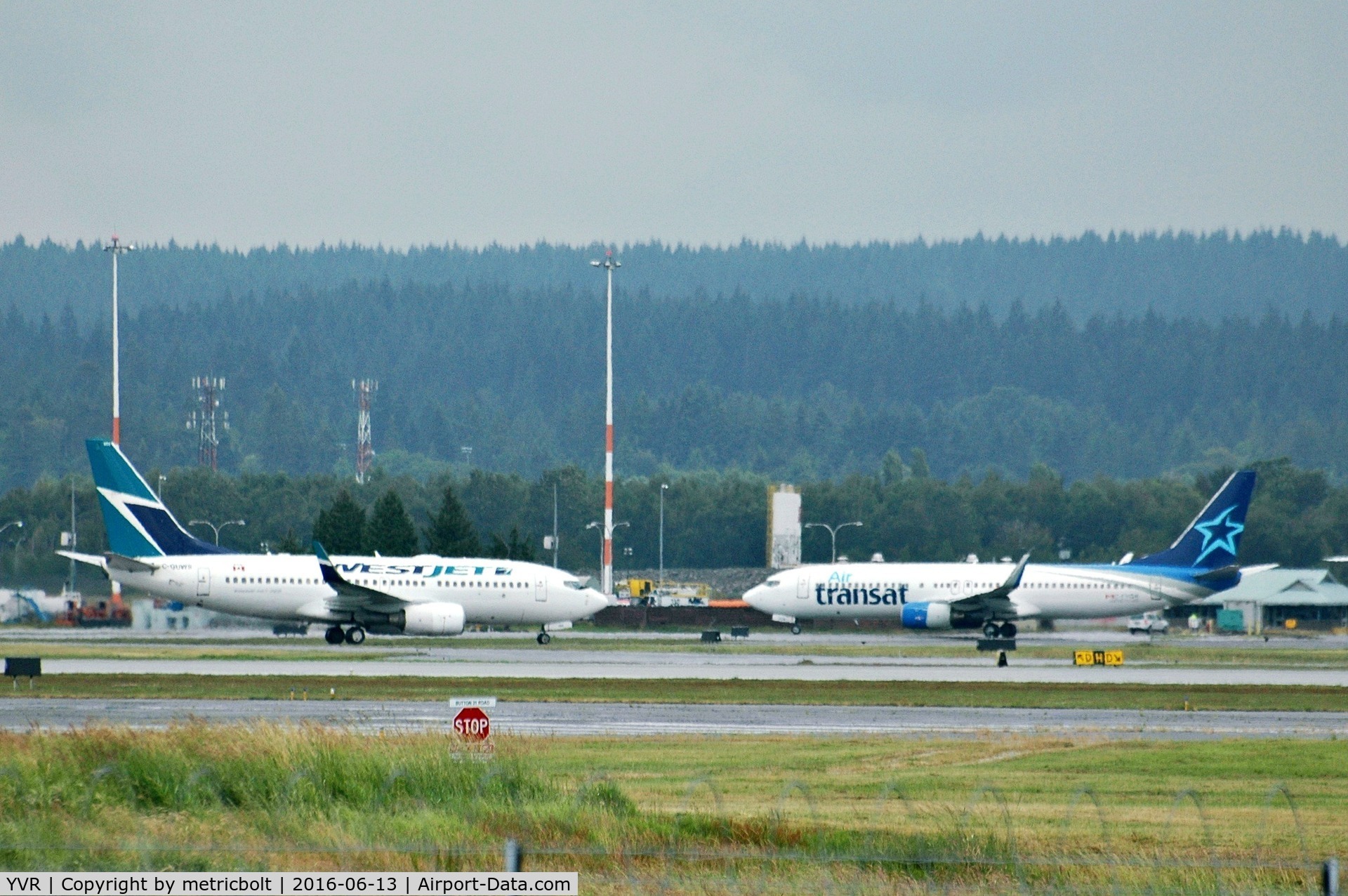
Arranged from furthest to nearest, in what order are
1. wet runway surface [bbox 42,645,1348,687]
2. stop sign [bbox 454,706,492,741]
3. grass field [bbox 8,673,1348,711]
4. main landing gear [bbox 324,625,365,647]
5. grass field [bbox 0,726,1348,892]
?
main landing gear [bbox 324,625,365,647], wet runway surface [bbox 42,645,1348,687], grass field [bbox 8,673,1348,711], stop sign [bbox 454,706,492,741], grass field [bbox 0,726,1348,892]

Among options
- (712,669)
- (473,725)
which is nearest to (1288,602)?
(712,669)

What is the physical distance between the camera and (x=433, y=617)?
65.1 m

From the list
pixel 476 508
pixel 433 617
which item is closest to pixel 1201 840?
pixel 433 617

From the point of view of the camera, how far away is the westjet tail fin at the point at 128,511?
6781cm

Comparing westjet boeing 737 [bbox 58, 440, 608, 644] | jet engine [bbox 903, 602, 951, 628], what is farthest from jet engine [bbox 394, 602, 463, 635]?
jet engine [bbox 903, 602, 951, 628]

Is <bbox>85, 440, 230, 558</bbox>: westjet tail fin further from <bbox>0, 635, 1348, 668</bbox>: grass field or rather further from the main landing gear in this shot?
the main landing gear

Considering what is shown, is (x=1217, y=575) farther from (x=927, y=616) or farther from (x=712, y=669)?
(x=712, y=669)

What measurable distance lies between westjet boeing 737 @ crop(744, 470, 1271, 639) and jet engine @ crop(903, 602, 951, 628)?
0.10 ft

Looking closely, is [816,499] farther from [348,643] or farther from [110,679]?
[110,679]

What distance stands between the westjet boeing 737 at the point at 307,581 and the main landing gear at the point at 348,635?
1.5 inches

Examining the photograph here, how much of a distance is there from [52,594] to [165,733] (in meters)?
89.8

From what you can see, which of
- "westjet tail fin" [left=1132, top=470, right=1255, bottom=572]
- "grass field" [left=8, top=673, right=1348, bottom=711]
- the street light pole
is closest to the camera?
"grass field" [left=8, top=673, right=1348, bottom=711]

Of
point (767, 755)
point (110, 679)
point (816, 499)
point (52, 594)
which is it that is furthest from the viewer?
point (816, 499)

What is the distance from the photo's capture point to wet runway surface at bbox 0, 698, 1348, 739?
32.7 meters
